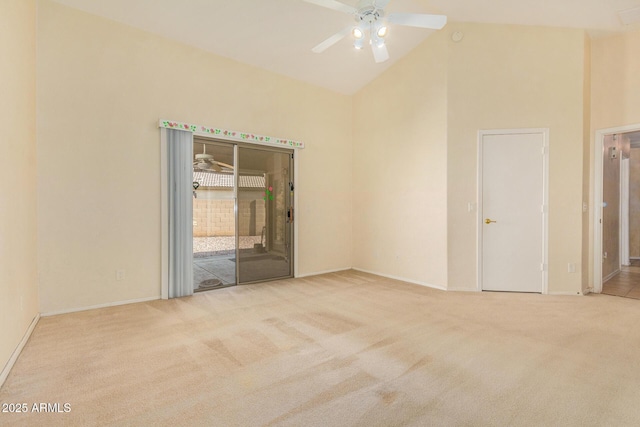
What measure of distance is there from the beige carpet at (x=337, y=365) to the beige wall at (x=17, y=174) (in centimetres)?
32

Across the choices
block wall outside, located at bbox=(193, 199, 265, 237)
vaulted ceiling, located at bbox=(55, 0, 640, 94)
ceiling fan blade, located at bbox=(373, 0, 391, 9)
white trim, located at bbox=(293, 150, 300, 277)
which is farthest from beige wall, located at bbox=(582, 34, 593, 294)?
block wall outside, located at bbox=(193, 199, 265, 237)

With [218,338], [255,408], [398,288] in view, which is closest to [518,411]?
[255,408]

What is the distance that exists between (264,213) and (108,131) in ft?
7.54

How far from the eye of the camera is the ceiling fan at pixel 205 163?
4.23 m

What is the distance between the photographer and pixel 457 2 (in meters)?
3.78

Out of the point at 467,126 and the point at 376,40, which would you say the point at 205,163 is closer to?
the point at 376,40

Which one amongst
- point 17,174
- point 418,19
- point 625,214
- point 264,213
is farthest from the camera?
point 625,214

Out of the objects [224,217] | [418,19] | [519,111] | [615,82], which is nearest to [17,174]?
[224,217]

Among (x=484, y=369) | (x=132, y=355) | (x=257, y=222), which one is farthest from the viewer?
(x=257, y=222)

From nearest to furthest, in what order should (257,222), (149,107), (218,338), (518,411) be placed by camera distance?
1. (518,411)
2. (218,338)
3. (149,107)
4. (257,222)

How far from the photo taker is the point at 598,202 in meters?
4.12

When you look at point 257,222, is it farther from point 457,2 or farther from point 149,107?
point 457,2

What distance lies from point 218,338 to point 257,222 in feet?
7.46

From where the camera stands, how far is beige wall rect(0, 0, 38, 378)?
2172mm
